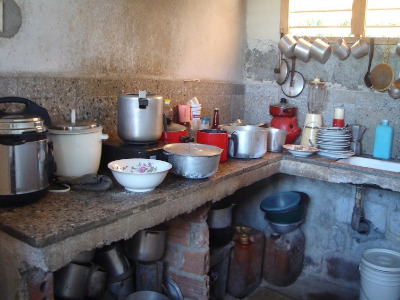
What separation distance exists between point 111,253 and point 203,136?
0.76 metres

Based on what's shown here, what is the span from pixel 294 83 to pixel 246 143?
1.13 m

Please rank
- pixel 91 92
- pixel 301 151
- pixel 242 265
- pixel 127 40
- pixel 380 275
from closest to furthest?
1. pixel 91 92
2. pixel 127 40
3. pixel 380 275
4. pixel 301 151
5. pixel 242 265

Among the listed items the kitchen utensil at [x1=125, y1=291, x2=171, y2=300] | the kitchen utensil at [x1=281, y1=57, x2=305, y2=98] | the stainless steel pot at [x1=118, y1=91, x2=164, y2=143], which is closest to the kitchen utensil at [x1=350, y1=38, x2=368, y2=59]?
the kitchen utensil at [x1=281, y1=57, x2=305, y2=98]

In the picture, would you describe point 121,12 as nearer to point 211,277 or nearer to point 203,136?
point 203,136

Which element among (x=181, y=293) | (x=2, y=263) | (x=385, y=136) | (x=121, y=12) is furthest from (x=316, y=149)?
(x=2, y=263)

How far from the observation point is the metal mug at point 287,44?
9.84ft

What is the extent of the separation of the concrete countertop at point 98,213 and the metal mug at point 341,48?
132cm

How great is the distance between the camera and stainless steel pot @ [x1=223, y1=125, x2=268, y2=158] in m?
2.22

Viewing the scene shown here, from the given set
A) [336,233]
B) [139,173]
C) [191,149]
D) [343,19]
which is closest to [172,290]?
[191,149]

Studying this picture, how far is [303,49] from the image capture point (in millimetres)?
2947

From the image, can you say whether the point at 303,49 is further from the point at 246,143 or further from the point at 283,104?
the point at 246,143

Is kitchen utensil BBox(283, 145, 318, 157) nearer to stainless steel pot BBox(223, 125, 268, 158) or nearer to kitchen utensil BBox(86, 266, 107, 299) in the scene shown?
stainless steel pot BBox(223, 125, 268, 158)

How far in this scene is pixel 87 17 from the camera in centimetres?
192

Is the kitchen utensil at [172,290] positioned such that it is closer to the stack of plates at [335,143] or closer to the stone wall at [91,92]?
the stone wall at [91,92]
